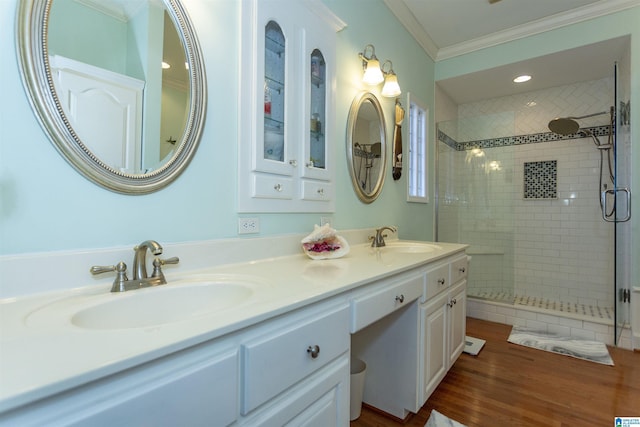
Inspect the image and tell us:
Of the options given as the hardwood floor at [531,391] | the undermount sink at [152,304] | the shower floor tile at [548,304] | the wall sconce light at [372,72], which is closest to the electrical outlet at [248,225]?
the undermount sink at [152,304]

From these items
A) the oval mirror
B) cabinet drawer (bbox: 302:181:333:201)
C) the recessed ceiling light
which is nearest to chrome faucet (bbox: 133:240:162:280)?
the oval mirror

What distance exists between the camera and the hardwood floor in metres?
1.61

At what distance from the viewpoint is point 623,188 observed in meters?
2.45

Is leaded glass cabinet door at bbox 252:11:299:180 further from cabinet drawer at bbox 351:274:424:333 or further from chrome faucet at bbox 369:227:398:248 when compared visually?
chrome faucet at bbox 369:227:398:248

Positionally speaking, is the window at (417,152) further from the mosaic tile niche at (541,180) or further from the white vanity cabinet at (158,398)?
the white vanity cabinet at (158,398)

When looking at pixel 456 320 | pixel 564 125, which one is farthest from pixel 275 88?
pixel 564 125

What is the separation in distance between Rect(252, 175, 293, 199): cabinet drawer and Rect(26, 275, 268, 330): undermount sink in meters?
0.44

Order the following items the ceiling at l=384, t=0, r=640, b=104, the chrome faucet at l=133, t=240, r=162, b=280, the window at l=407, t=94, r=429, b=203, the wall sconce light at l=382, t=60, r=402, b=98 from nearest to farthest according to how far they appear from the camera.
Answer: the chrome faucet at l=133, t=240, r=162, b=280 < the wall sconce light at l=382, t=60, r=402, b=98 < the ceiling at l=384, t=0, r=640, b=104 < the window at l=407, t=94, r=429, b=203

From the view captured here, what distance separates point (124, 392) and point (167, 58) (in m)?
1.06

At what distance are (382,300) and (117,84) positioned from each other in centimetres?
119

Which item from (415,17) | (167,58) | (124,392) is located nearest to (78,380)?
(124,392)

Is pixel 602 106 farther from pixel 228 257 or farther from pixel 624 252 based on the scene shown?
pixel 228 257

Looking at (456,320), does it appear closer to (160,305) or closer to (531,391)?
(531,391)

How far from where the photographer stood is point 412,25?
8.77 feet
